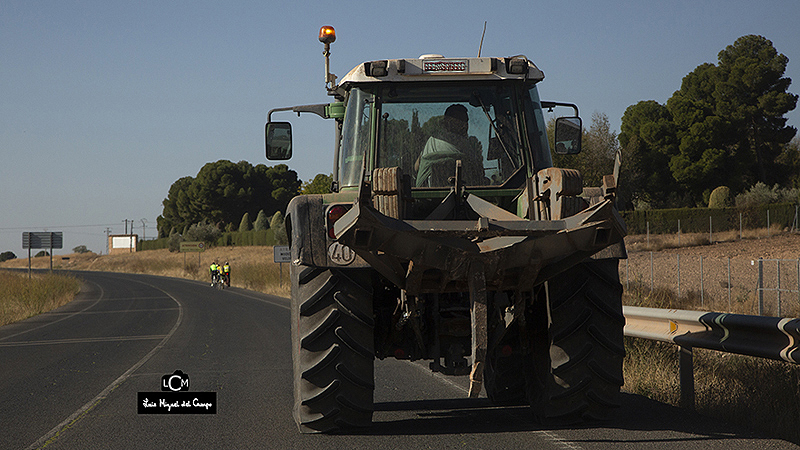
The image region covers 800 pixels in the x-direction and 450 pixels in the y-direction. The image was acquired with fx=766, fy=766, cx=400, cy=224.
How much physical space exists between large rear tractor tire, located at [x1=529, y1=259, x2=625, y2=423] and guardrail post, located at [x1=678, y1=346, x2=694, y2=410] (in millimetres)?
1354

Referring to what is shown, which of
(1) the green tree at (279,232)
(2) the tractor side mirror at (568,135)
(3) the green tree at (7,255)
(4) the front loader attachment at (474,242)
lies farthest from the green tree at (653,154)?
(3) the green tree at (7,255)

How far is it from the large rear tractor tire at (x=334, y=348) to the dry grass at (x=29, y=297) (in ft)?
66.0

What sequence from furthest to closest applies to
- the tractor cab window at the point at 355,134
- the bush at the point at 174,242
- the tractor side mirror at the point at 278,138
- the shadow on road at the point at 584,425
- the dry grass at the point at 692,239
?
the bush at the point at 174,242 < the dry grass at the point at 692,239 < the tractor side mirror at the point at 278,138 < the tractor cab window at the point at 355,134 < the shadow on road at the point at 584,425

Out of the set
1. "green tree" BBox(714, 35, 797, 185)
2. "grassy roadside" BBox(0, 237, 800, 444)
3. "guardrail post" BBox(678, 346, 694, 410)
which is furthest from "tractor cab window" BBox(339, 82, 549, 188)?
"green tree" BBox(714, 35, 797, 185)

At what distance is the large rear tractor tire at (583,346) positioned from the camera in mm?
5801

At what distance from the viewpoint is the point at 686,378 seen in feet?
22.9

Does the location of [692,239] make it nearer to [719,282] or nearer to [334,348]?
[719,282]

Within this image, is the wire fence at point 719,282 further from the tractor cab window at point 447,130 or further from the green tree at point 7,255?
the green tree at point 7,255

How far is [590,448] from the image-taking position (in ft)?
17.7

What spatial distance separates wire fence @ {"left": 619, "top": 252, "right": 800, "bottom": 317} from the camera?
1772 centimetres

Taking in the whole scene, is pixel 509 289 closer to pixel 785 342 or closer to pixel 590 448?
pixel 590 448

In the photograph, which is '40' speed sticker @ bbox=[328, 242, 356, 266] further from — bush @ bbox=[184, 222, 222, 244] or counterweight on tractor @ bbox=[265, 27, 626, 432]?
bush @ bbox=[184, 222, 222, 244]

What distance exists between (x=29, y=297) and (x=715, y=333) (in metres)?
29.0

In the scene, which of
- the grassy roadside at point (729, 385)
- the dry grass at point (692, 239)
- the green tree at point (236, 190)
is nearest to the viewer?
the grassy roadside at point (729, 385)
